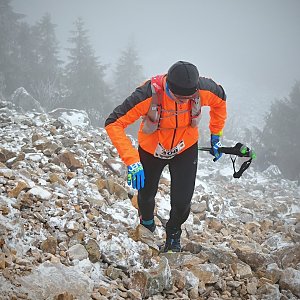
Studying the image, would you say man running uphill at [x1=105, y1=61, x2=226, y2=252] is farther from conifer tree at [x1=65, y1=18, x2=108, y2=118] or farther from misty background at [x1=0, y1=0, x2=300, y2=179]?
Answer: conifer tree at [x1=65, y1=18, x2=108, y2=118]

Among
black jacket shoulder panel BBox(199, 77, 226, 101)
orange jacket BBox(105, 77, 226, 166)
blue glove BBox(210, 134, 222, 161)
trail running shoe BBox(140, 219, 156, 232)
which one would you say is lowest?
trail running shoe BBox(140, 219, 156, 232)

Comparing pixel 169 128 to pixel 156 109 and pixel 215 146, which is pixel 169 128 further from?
pixel 215 146

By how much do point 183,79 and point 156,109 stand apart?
1.59 feet

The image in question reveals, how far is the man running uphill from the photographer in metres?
3.43

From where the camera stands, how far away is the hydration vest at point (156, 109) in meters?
3.48

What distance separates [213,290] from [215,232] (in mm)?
2220

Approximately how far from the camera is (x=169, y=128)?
3709 mm

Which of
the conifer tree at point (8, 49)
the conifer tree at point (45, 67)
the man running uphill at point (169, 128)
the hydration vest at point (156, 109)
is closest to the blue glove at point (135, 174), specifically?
the man running uphill at point (169, 128)

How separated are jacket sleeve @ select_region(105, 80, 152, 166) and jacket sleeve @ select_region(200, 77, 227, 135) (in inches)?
27.9

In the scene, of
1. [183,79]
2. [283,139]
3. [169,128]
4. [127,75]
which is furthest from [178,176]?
[127,75]

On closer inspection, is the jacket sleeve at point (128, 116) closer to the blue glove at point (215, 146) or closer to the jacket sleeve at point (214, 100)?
the jacket sleeve at point (214, 100)

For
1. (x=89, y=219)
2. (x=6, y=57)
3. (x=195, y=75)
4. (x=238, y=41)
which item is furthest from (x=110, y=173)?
(x=238, y=41)

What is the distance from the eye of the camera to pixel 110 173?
6.71 meters

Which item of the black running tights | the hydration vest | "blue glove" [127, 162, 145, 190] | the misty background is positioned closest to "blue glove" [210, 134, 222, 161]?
the black running tights
